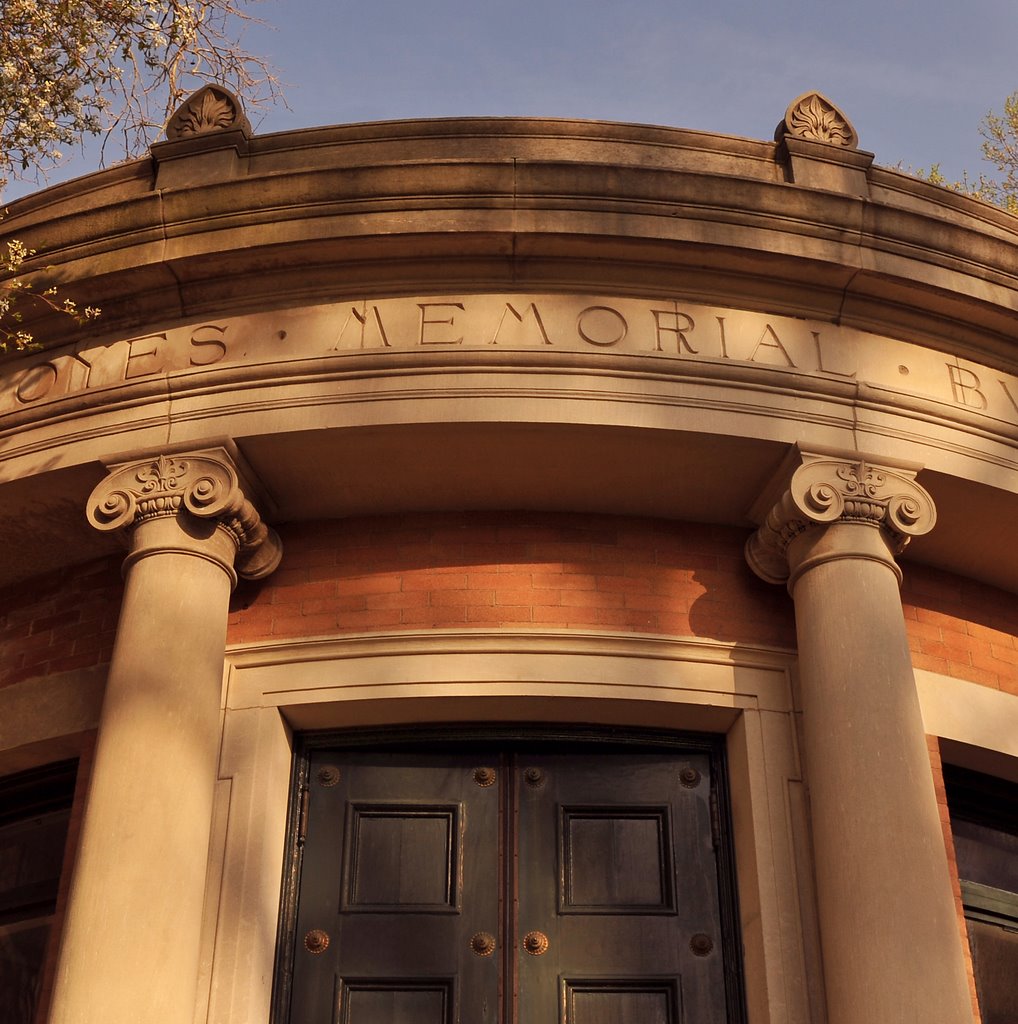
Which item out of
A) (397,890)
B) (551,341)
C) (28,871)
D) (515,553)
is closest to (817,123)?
(551,341)

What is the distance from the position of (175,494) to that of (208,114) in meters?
2.82

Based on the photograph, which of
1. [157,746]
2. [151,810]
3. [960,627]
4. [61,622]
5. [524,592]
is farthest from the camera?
[61,622]

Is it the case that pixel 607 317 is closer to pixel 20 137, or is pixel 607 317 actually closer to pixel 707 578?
pixel 707 578

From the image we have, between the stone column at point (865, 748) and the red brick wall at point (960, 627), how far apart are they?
80 cm

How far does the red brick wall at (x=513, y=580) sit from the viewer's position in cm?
833

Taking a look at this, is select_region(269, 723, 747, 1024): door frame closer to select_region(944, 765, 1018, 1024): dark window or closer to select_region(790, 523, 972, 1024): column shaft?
select_region(790, 523, 972, 1024): column shaft

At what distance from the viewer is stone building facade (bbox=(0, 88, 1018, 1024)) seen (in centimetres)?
759

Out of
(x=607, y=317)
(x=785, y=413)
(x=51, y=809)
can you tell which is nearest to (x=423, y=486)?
(x=607, y=317)

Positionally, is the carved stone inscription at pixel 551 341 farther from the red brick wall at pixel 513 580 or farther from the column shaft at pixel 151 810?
the column shaft at pixel 151 810

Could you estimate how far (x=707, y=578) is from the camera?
28.0 ft

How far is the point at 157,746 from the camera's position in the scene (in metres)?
7.18

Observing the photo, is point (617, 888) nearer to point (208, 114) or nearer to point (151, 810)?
point (151, 810)

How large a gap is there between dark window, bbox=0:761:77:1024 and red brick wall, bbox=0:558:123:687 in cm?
64

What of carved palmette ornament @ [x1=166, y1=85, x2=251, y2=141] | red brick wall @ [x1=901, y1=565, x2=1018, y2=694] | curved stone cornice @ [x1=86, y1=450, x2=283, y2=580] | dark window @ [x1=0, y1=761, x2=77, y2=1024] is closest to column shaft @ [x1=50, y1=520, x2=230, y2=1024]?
curved stone cornice @ [x1=86, y1=450, x2=283, y2=580]
